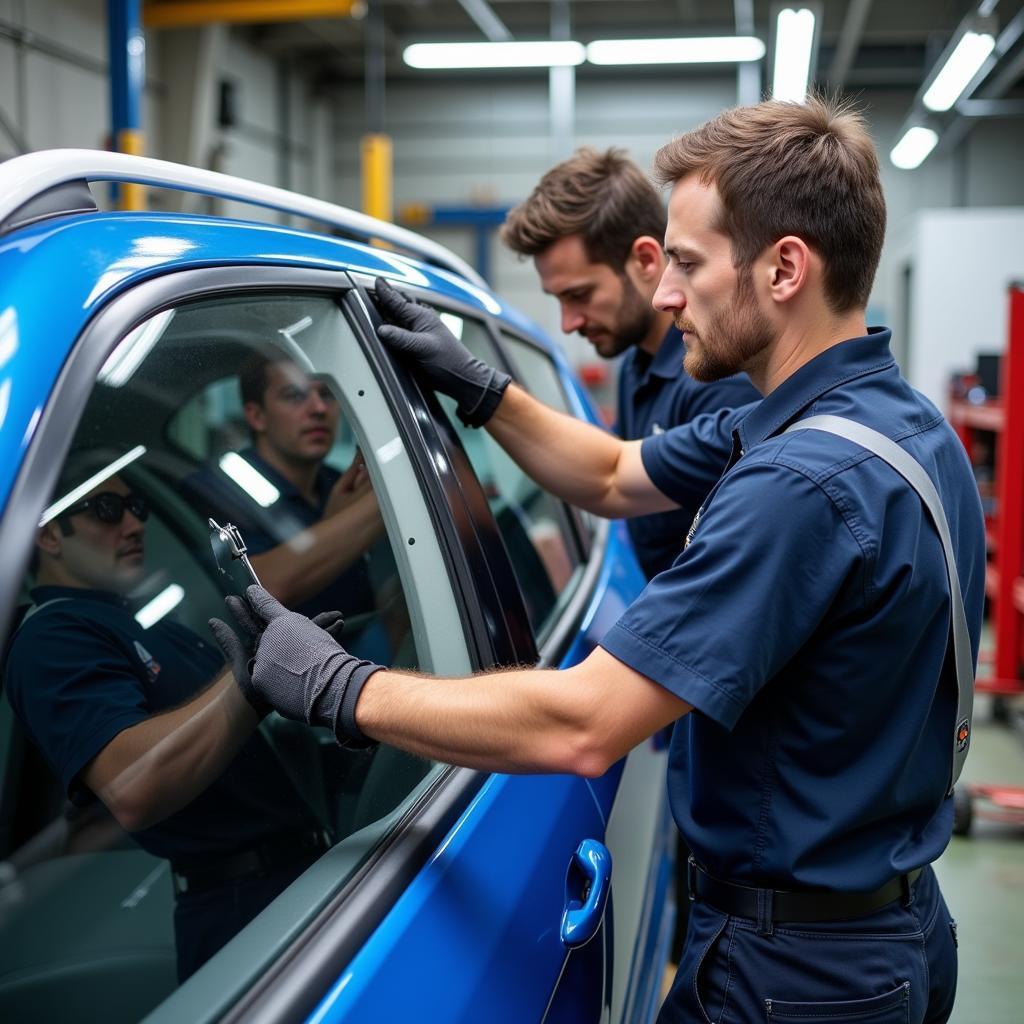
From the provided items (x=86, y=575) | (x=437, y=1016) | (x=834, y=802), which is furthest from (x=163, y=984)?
(x=834, y=802)

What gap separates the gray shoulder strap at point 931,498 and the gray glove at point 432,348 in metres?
0.59

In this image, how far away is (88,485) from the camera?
112cm

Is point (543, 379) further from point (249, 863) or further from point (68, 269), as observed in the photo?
point (68, 269)

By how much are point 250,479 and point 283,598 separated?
0.29m

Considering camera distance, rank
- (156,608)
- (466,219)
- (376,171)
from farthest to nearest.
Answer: (466,219), (376,171), (156,608)

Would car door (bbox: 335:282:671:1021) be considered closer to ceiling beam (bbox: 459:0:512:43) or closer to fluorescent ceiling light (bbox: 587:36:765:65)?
fluorescent ceiling light (bbox: 587:36:765:65)

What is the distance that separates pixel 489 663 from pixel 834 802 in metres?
0.48

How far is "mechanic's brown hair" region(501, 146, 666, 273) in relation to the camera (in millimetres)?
2496

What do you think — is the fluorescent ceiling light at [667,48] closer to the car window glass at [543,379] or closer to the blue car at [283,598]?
the car window glass at [543,379]

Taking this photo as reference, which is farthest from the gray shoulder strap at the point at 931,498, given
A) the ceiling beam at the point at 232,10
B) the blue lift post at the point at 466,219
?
the blue lift post at the point at 466,219

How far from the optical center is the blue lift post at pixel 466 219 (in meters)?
14.7

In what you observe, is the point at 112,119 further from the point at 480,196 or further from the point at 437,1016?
the point at 480,196

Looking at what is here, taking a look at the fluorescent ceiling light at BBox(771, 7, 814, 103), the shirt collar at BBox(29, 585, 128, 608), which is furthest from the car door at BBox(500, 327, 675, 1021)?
the fluorescent ceiling light at BBox(771, 7, 814, 103)

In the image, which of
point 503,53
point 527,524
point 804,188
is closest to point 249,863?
point 804,188
